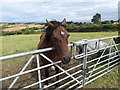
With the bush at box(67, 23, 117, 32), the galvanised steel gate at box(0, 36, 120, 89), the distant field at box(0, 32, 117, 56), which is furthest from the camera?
the bush at box(67, 23, 117, 32)

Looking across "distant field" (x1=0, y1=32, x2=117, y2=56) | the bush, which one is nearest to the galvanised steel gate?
"distant field" (x1=0, y1=32, x2=117, y2=56)

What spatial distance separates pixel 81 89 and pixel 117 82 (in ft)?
4.50

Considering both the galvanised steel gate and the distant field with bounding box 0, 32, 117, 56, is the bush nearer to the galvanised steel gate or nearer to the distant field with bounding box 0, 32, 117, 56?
the distant field with bounding box 0, 32, 117, 56

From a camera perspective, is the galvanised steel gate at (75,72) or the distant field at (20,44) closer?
the galvanised steel gate at (75,72)

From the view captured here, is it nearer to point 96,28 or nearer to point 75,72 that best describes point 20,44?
point 75,72

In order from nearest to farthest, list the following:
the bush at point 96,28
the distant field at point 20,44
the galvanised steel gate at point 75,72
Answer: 1. the galvanised steel gate at point 75,72
2. the distant field at point 20,44
3. the bush at point 96,28

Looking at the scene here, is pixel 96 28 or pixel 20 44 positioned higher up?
pixel 96 28

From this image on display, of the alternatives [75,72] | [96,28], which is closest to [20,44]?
[75,72]

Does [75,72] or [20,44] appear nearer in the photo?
[75,72]

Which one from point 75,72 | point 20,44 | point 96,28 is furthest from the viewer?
point 96,28

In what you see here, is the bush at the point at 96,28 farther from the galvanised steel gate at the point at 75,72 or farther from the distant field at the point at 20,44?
the galvanised steel gate at the point at 75,72

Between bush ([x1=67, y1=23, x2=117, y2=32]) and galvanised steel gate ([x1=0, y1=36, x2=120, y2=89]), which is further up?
bush ([x1=67, y1=23, x2=117, y2=32])

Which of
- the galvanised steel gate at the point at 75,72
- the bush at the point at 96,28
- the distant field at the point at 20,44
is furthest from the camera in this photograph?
the bush at the point at 96,28

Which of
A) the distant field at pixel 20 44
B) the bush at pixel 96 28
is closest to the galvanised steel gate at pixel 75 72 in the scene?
the distant field at pixel 20 44
